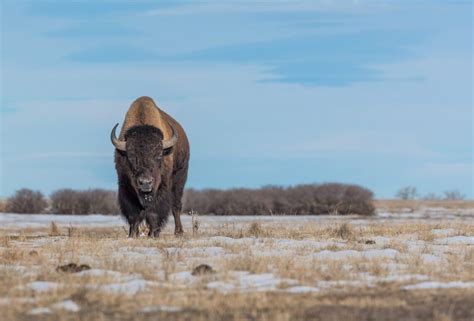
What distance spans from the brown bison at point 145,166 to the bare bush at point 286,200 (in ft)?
121

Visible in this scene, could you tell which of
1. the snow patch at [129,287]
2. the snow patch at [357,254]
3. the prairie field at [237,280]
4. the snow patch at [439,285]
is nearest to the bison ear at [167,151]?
the prairie field at [237,280]

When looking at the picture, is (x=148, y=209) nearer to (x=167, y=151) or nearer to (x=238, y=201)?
(x=167, y=151)

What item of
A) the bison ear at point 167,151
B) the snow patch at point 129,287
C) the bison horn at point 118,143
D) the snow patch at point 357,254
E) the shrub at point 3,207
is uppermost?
the bison horn at point 118,143

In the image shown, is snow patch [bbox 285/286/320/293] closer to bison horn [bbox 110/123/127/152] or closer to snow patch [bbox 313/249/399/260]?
snow patch [bbox 313/249/399/260]

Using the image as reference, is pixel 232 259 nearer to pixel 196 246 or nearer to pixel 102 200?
pixel 196 246

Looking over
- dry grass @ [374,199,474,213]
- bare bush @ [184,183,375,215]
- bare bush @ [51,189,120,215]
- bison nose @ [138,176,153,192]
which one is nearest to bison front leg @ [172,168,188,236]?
bison nose @ [138,176,153,192]

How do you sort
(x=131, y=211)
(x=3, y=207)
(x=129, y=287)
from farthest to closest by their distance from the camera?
(x=3, y=207)
(x=131, y=211)
(x=129, y=287)

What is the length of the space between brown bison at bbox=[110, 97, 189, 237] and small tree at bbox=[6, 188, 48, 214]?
36527mm

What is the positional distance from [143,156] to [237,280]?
19.9 feet

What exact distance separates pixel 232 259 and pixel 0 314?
3882 millimetres

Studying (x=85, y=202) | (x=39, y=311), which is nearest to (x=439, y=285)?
(x=39, y=311)

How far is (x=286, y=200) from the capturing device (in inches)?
2191

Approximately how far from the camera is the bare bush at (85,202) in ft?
169

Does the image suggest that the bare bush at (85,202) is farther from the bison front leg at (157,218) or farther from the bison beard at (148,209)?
the bison front leg at (157,218)
